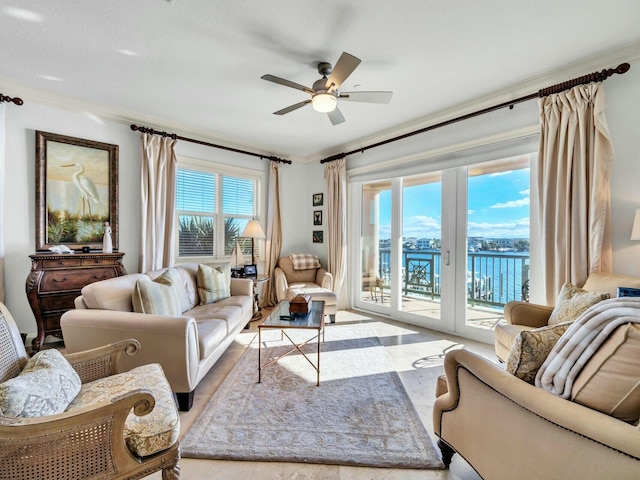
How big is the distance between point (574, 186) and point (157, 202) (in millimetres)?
4386

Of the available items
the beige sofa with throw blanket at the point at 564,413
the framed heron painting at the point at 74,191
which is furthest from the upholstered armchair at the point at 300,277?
the beige sofa with throw blanket at the point at 564,413

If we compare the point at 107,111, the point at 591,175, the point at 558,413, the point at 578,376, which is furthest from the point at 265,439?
the point at 107,111

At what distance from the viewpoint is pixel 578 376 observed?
3.06 ft

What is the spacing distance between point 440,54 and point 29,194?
4.19 meters

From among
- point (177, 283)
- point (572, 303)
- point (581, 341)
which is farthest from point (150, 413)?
point (572, 303)

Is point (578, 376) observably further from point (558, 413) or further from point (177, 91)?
point (177, 91)

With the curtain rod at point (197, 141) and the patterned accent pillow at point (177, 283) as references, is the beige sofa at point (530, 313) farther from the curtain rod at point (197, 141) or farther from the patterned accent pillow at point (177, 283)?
the curtain rod at point (197, 141)

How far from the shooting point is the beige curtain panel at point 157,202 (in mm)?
3451

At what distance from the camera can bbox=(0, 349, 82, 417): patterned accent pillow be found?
951mm

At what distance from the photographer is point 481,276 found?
3227 millimetres

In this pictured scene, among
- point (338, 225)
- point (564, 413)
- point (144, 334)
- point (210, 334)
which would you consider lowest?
point (210, 334)

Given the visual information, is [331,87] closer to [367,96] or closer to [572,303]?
[367,96]

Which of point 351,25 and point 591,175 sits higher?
point 351,25

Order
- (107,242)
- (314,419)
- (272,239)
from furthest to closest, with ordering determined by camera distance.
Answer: (272,239)
(107,242)
(314,419)
